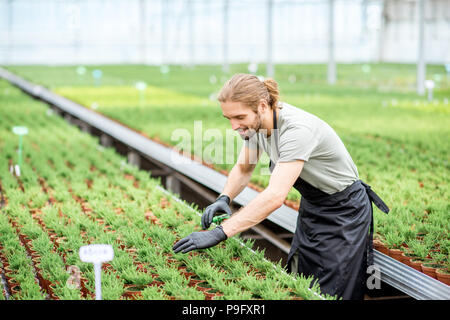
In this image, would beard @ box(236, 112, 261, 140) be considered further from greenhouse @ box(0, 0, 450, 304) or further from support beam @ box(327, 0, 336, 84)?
support beam @ box(327, 0, 336, 84)

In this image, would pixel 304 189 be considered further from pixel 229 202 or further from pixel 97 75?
pixel 97 75

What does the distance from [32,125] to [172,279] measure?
20.4ft

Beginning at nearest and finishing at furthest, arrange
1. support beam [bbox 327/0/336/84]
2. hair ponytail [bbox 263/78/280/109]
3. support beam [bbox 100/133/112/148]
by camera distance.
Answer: hair ponytail [bbox 263/78/280/109] → support beam [bbox 100/133/112/148] → support beam [bbox 327/0/336/84]

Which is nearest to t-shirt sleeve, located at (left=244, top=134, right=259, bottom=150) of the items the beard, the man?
the man

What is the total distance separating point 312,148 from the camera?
260 cm

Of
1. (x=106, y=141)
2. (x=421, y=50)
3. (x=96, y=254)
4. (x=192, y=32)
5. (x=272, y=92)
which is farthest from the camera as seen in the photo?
(x=192, y=32)

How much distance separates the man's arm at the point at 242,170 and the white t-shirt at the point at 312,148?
126 mm

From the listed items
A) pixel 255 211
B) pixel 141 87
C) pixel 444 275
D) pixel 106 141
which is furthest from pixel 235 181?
pixel 141 87

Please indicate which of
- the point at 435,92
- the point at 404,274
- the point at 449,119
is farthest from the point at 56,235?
the point at 435,92

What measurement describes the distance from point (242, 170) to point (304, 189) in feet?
1.29

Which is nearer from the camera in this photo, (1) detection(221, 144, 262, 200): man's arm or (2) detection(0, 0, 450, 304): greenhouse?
(2) detection(0, 0, 450, 304): greenhouse

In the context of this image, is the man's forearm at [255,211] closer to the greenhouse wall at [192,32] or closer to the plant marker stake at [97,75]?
the plant marker stake at [97,75]

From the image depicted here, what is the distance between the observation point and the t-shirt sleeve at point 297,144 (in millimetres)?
2561

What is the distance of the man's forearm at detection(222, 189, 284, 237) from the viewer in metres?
2.58
